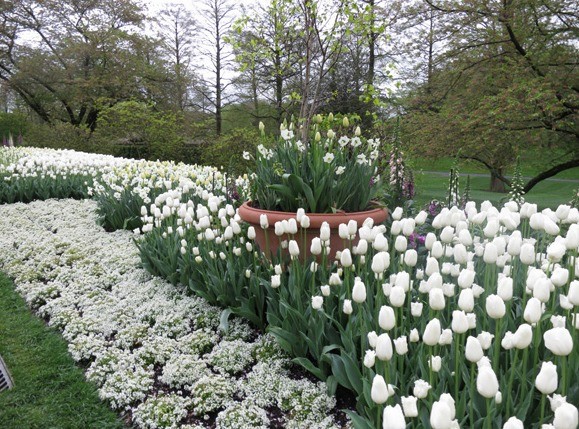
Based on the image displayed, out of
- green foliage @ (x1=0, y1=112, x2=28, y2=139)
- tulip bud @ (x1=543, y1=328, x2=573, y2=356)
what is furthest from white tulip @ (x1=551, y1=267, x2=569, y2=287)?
green foliage @ (x1=0, y1=112, x2=28, y2=139)

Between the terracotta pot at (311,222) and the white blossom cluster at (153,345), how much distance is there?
2.37ft

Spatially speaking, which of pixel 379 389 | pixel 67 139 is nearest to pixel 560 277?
pixel 379 389

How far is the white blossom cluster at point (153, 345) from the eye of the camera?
9.20 feet

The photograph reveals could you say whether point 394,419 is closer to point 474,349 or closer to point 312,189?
point 474,349

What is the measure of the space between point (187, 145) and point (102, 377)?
15.8m

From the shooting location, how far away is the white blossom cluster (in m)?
2.80

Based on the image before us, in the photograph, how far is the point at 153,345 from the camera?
3.55m

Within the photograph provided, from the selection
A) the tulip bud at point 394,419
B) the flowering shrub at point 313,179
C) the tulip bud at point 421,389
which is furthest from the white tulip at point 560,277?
the flowering shrub at point 313,179

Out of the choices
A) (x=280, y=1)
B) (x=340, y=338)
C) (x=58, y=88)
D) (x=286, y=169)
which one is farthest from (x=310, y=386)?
(x=58, y=88)

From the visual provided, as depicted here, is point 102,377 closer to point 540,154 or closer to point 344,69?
point 540,154

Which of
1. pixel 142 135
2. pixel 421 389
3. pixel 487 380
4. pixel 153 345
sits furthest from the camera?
pixel 142 135

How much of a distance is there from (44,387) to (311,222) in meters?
2.17

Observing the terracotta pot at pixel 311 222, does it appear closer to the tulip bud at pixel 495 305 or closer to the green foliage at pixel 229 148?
the tulip bud at pixel 495 305

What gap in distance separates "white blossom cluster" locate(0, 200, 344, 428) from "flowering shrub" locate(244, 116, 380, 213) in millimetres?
1100
